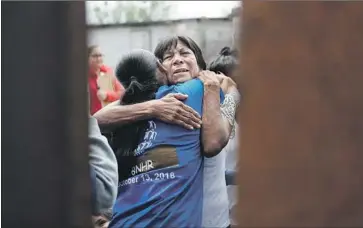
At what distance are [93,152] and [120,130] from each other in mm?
708

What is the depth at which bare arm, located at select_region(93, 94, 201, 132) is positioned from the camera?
198cm

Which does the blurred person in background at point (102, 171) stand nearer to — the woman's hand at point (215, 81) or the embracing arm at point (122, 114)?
the embracing arm at point (122, 114)

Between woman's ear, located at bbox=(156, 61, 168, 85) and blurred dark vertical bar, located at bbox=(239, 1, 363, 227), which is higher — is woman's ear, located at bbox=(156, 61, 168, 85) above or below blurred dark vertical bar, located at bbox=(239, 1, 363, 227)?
below

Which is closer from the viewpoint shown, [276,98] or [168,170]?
[276,98]

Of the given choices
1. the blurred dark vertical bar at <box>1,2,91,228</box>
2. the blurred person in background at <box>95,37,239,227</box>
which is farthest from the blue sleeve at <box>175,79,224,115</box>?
the blurred dark vertical bar at <box>1,2,91,228</box>

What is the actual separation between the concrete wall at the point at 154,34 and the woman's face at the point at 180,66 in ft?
5.98

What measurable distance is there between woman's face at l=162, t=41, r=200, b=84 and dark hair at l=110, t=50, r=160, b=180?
0.07m

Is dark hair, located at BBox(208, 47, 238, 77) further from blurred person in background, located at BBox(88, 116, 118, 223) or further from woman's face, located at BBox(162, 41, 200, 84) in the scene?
blurred person in background, located at BBox(88, 116, 118, 223)

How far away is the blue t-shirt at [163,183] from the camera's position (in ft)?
6.29

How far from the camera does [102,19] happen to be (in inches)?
264

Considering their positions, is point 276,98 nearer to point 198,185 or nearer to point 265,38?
point 265,38

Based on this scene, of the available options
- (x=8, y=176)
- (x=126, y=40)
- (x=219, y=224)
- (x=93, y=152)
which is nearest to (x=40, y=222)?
(x=8, y=176)

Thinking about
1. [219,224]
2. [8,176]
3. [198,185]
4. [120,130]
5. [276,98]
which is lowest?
[219,224]

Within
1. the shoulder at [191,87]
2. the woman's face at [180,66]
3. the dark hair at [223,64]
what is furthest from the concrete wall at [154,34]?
the shoulder at [191,87]
